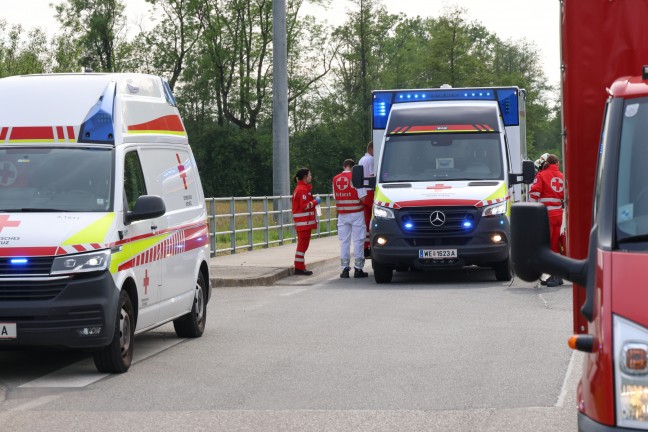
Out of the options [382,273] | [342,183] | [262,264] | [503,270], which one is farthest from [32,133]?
[262,264]

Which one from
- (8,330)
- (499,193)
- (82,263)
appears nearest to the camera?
(8,330)

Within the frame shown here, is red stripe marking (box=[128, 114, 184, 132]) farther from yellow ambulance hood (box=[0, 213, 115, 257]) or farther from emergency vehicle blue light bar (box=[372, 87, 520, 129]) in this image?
emergency vehicle blue light bar (box=[372, 87, 520, 129])

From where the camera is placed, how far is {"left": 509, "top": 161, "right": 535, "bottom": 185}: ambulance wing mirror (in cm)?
1970

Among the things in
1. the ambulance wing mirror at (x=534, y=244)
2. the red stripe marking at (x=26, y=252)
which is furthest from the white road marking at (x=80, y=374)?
the ambulance wing mirror at (x=534, y=244)

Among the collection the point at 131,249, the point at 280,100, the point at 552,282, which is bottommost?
the point at 552,282

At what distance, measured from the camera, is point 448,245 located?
19.2 meters

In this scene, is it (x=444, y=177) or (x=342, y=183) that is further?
(x=342, y=183)

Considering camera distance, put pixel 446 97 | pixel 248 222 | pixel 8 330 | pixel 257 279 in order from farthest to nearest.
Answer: pixel 248 222
pixel 446 97
pixel 257 279
pixel 8 330

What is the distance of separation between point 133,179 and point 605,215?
6374 mm

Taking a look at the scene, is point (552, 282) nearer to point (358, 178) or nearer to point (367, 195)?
point (358, 178)

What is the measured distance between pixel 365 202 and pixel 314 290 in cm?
389

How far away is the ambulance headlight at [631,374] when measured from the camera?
476 centimetres

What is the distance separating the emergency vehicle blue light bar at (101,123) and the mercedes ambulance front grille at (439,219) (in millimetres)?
8596

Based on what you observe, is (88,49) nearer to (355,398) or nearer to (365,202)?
(365,202)
